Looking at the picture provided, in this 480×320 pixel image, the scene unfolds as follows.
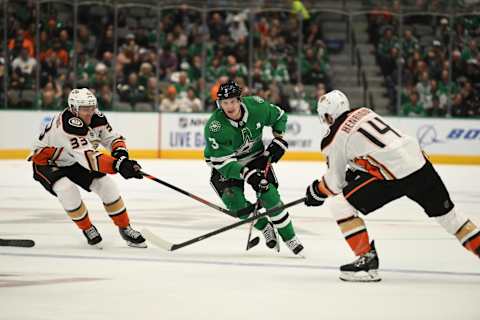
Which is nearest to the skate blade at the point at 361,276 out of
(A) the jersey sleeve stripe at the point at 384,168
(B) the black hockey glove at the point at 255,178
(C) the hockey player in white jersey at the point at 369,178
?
(C) the hockey player in white jersey at the point at 369,178

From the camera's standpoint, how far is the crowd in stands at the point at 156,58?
49.6 ft

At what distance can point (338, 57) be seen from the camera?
55.3ft

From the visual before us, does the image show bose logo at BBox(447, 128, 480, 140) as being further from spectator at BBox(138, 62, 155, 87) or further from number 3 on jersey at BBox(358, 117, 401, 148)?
number 3 on jersey at BBox(358, 117, 401, 148)

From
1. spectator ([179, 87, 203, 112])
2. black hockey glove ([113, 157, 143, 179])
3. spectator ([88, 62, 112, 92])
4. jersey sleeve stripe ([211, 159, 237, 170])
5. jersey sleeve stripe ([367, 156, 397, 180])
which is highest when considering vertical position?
jersey sleeve stripe ([367, 156, 397, 180])

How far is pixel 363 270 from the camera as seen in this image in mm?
5262

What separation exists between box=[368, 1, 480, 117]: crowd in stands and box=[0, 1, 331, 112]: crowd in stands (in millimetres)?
1185

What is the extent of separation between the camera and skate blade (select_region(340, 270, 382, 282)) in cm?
524

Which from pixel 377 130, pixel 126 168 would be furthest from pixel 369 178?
pixel 126 168

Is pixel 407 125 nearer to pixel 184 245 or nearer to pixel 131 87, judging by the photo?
pixel 131 87

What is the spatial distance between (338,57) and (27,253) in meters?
11.2

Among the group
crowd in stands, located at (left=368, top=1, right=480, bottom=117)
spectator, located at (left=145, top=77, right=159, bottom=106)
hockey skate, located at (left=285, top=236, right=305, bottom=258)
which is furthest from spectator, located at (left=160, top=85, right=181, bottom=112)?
hockey skate, located at (left=285, top=236, right=305, bottom=258)

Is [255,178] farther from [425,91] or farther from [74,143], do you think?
[425,91]

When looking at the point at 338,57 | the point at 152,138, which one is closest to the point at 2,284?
the point at 152,138

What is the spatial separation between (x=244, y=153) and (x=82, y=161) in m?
1.02
